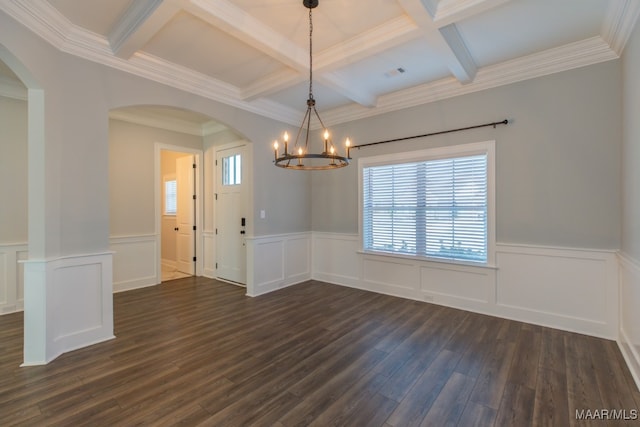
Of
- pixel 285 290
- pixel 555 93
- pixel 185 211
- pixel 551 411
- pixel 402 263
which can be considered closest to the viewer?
pixel 551 411

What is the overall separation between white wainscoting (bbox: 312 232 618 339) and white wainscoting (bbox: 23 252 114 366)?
3.61 meters

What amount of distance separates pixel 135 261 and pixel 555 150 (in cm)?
640

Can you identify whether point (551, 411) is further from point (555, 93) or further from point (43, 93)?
point (43, 93)

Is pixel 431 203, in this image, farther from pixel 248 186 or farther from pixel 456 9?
pixel 248 186

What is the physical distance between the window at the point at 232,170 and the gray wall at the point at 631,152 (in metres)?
4.98

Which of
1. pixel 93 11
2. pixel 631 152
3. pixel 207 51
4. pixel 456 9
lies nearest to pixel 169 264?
pixel 207 51

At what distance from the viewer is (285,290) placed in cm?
488

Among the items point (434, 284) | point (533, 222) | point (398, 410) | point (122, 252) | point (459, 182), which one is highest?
point (459, 182)

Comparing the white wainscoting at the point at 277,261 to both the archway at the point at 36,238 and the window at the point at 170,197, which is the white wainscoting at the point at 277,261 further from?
the window at the point at 170,197

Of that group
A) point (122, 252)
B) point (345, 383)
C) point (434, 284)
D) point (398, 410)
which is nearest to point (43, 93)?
A: point (122, 252)

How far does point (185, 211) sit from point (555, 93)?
645 centimetres

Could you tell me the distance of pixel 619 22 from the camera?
252 cm

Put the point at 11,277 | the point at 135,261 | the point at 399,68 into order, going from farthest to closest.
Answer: the point at 135,261, the point at 11,277, the point at 399,68

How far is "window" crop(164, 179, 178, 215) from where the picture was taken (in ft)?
22.0
